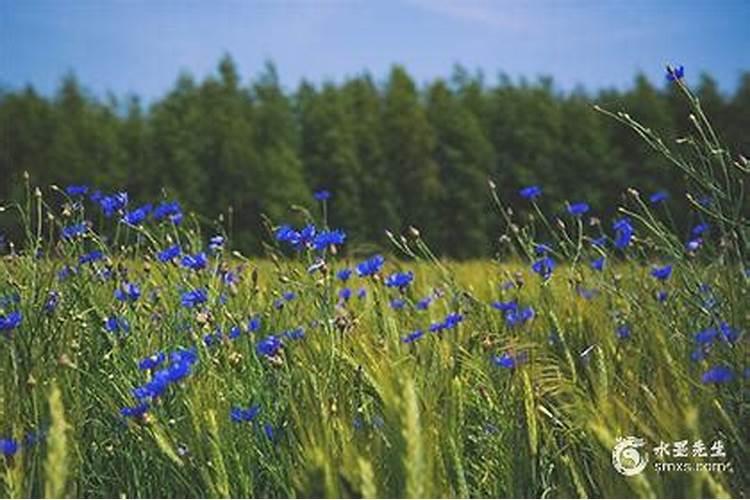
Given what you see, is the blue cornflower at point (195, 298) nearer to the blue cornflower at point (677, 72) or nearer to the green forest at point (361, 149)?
the blue cornflower at point (677, 72)

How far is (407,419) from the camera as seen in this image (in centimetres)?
123

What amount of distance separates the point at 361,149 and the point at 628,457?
25.1 ft

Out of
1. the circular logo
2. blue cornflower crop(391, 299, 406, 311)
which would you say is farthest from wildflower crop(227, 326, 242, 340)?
the circular logo

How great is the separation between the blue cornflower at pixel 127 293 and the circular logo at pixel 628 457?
107cm

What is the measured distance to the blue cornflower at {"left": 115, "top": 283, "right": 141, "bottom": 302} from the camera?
218 centimetres

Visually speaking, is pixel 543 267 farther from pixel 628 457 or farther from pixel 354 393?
pixel 628 457

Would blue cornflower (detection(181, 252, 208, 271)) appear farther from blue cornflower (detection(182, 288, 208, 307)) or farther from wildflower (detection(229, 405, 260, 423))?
wildflower (detection(229, 405, 260, 423))

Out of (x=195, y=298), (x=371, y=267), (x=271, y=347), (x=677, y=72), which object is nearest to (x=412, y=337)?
(x=371, y=267)

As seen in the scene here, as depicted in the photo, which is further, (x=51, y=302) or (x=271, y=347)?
(x=51, y=302)

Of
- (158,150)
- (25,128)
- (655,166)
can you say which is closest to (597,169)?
(655,166)

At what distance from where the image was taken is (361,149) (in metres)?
9.12

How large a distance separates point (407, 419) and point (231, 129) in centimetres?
784

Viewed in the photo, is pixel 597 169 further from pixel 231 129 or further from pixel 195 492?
pixel 195 492

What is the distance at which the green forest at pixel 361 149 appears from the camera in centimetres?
800
